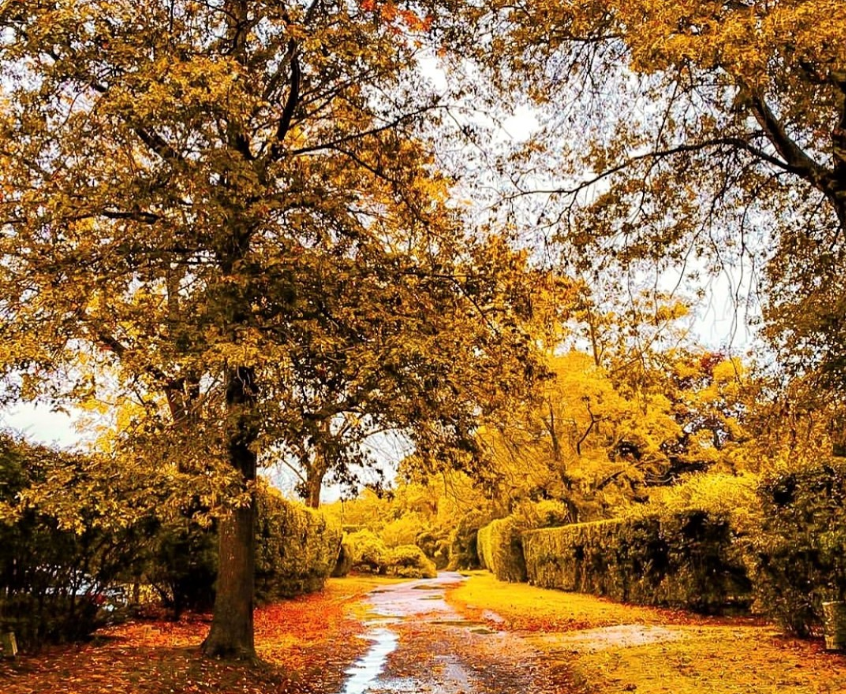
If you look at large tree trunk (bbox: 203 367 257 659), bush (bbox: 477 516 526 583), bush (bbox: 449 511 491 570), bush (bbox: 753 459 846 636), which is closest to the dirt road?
bush (bbox: 753 459 846 636)

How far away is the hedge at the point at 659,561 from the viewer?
1394 centimetres

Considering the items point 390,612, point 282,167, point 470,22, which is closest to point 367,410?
point 282,167

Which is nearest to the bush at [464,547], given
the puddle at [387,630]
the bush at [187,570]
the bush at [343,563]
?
the bush at [343,563]

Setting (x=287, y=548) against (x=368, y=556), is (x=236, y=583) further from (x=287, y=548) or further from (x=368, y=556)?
(x=368, y=556)

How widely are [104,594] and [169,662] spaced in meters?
2.00

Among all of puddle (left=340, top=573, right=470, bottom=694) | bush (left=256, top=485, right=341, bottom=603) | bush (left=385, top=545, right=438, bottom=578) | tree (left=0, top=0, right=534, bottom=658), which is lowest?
bush (left=385, top=545, right=438, bottom=578)

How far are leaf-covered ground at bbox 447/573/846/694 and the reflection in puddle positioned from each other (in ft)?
7.34

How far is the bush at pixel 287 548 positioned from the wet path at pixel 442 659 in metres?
2.96

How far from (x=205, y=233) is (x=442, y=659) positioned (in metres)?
6.63

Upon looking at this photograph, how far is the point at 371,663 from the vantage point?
9.36m

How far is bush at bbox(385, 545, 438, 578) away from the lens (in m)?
33.9

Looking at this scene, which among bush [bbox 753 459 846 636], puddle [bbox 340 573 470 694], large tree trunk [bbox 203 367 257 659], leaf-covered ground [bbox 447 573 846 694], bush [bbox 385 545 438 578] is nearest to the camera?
leaf-covered ground [bbox 447 573 846 694]

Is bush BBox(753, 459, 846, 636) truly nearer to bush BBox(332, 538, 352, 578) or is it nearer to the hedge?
the hedge

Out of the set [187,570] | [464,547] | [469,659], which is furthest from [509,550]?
[469,659]
